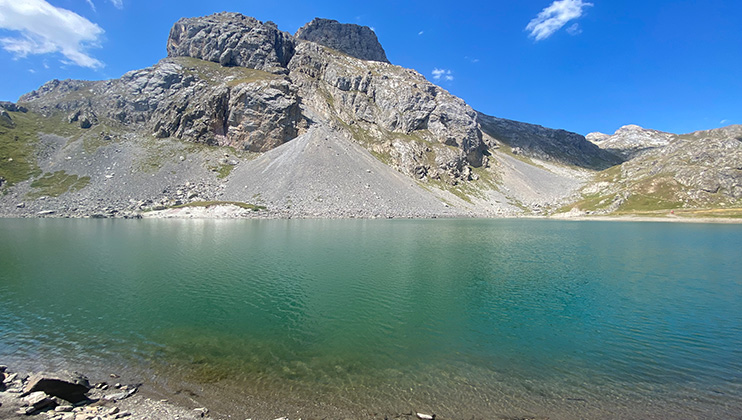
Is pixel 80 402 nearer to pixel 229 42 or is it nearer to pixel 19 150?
pixel 19 150

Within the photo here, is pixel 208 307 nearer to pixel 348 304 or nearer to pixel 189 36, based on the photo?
pixel 348 304

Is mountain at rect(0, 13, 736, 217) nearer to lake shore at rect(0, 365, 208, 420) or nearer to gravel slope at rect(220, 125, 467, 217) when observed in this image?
gravel slope at rect(220, 125, 467, 217)

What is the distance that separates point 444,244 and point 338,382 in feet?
125

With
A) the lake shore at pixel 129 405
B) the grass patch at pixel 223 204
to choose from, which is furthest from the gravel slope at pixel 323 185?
the lake shore at pixel 129 405

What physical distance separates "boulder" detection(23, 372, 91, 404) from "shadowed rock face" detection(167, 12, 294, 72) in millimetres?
190135

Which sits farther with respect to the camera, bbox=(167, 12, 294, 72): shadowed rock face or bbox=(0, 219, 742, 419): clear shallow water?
bbox=(167, 12, 294, 72): shadowed rock face

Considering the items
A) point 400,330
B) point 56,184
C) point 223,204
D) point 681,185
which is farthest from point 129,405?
point 681,185

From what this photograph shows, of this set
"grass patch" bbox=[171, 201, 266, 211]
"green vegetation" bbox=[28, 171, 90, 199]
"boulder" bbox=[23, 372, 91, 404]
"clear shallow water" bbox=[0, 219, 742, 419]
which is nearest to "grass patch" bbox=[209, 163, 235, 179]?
"grass patch" bbox=[171, 201, 266, 211]

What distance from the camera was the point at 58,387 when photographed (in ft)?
33.5

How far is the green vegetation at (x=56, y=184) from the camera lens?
96.6m

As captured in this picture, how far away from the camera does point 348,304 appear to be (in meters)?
21.0

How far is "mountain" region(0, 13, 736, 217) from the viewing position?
102438mm

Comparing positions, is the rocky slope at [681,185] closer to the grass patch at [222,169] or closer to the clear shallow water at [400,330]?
the clear shallow water at [400,330]

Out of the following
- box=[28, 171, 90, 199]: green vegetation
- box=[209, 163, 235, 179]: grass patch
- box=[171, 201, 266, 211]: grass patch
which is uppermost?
box=[209, 163, 235, 179]: grass patch
